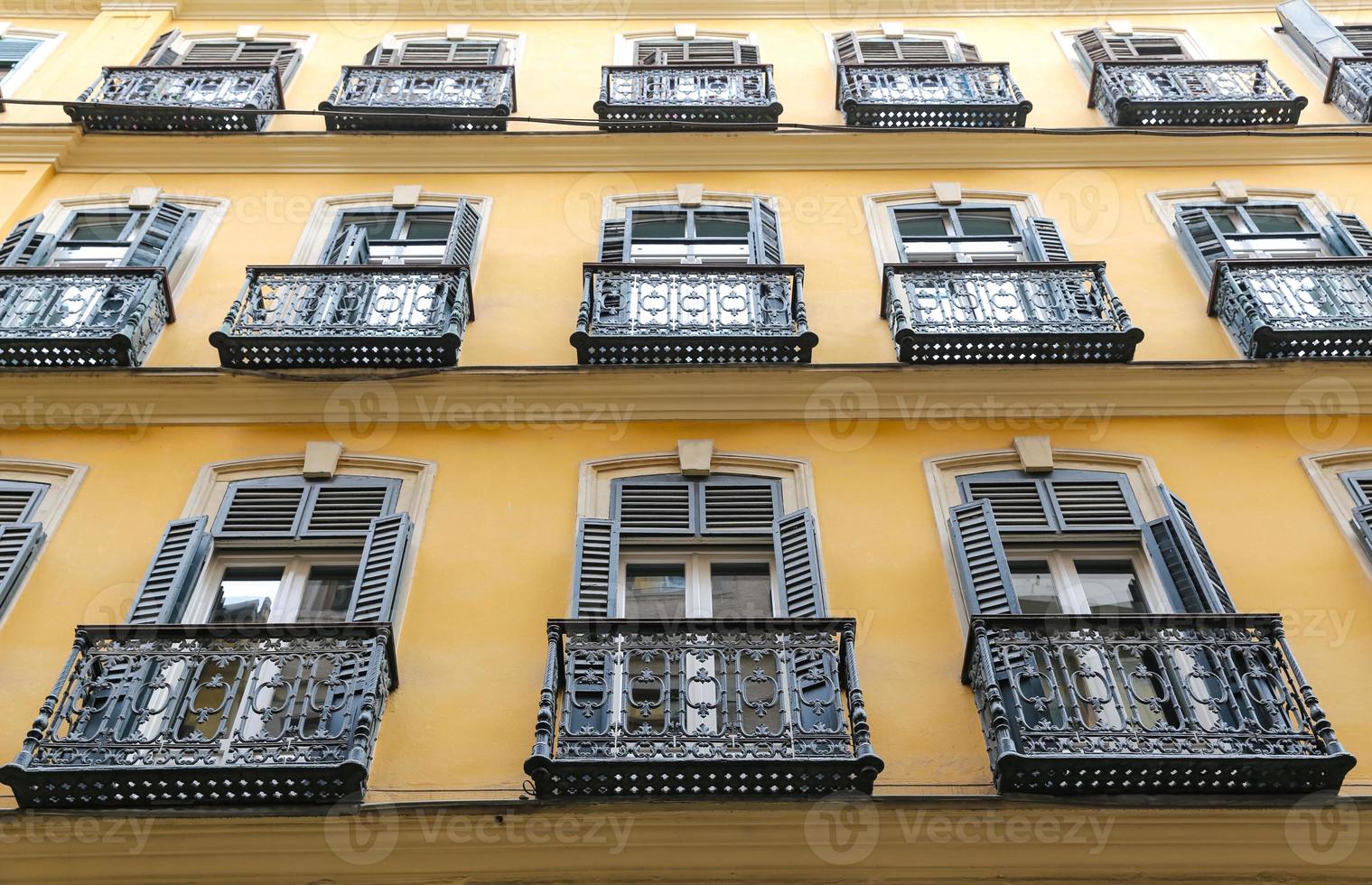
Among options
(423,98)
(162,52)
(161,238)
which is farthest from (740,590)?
(162,52)

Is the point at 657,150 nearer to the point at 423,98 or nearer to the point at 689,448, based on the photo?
the point at 423,98

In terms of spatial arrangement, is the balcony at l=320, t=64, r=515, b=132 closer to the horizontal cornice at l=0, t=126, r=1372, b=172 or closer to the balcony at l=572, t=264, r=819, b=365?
the horizontal cornice at l=0, t=126, r=1372, b=172

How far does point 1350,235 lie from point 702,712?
7903 millimetres

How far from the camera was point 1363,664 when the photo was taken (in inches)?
305

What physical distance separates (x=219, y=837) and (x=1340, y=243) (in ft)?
32.7

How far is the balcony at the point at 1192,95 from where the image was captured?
1301 cm

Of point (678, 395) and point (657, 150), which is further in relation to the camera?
point (657, 150)


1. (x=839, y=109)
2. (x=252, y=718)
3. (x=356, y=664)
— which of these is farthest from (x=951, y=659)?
(x=839, y=109)

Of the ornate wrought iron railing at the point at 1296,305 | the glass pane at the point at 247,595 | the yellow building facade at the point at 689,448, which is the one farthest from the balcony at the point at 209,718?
the ornate wrought iron railing at the point at 1296,305

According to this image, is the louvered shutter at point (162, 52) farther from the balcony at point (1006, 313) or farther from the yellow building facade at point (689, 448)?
the balcony at point (1006, 313)

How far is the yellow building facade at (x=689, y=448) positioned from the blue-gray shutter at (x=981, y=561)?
0.06 m

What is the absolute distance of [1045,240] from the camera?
11.6m

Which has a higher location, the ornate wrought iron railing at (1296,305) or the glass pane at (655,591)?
the ornate wrought iron railing at (1296,305)

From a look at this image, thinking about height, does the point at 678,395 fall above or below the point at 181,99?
below
